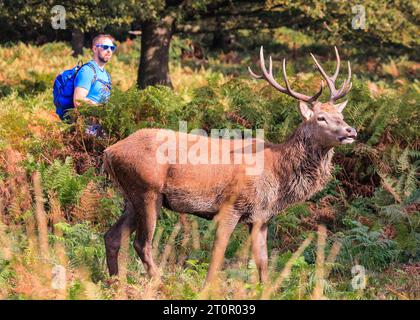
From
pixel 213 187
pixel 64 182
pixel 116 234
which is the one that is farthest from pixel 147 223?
pixel 64 182

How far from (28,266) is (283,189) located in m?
2.65

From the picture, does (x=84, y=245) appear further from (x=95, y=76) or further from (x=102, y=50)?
(x=102, y=50)

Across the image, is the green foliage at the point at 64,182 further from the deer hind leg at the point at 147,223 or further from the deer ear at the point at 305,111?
the deer ear at the point at 305,111

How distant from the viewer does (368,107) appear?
13062mm

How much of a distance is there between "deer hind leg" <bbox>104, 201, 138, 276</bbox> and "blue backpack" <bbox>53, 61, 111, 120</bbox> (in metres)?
2.78

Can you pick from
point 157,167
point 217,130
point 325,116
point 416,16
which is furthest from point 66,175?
point 416,16

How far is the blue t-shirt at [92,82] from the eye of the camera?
1127 cm

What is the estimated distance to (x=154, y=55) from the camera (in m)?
20.0

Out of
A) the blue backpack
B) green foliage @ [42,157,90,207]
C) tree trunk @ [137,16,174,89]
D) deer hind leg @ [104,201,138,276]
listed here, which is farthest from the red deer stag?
tree trunk @ [137,16,174,89]

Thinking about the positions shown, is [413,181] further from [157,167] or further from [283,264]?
[157,167]

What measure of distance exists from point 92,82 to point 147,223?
10.3 feet

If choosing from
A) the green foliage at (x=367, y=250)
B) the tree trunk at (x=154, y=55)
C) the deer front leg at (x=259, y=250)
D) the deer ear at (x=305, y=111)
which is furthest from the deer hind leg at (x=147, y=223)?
the tree trunk at (x=154, y=55)

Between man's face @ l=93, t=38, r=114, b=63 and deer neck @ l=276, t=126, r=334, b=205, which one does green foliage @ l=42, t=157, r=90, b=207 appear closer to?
man's face @ l=93, t=38, r=114, b=63

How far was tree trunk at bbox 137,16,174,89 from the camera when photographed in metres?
19.9
